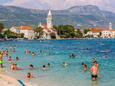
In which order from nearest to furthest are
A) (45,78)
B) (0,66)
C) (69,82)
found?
(69,82), (45,78), (0,66)

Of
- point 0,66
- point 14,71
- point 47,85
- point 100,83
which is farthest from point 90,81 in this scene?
point 0,66

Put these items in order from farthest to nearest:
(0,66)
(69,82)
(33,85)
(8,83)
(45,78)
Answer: (0,66), (45,78), (69,82), (33,85), (8,83)

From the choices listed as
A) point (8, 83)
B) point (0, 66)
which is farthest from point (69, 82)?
point (0, 66)

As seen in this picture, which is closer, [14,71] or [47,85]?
[47,85]

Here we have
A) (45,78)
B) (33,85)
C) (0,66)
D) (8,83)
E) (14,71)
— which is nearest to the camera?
(8,83)

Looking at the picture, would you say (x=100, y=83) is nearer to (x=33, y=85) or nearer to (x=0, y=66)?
(x=33, y=85)

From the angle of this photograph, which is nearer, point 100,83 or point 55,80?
point 100,83

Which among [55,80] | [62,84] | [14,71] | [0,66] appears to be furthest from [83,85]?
[0,66]

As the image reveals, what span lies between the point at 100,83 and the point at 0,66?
54.6 feet

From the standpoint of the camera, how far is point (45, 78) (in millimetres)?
33188

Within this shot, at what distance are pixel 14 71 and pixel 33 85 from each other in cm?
1194

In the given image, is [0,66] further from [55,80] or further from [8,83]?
[8,83]

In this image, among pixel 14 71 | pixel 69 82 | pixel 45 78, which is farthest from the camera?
pixel 14 71

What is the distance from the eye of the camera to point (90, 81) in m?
31.0
